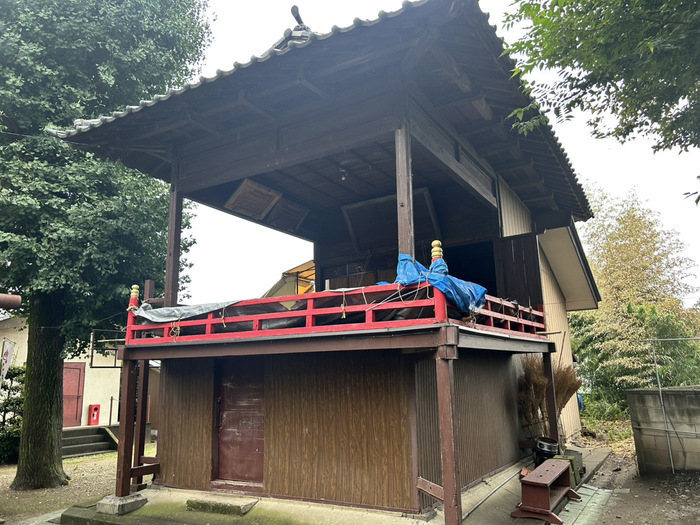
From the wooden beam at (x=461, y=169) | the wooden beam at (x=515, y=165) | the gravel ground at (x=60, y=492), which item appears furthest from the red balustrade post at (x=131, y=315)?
the wooden beam at (x=515, y=165)

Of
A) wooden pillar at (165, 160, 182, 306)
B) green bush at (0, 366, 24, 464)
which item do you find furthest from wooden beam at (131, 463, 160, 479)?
green bush at (0, 366, 24, 464)

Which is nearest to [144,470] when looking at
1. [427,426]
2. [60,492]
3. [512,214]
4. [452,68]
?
[60,492]

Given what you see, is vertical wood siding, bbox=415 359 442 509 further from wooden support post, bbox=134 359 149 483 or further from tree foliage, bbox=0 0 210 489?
tree foliage, bbox=0 0 210 489

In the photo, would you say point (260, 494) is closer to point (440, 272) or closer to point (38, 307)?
point (440, 272)

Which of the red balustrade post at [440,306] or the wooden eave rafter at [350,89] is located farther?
the wooden eave rafter at [350,89]

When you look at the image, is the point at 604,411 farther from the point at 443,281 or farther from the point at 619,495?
the point at 443,281

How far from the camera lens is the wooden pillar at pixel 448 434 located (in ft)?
16.2

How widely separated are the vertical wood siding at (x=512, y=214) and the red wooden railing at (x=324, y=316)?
3.02 metres

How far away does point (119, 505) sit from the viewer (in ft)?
22.8

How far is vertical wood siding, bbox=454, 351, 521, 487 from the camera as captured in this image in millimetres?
7533

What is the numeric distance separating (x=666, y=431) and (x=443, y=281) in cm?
677

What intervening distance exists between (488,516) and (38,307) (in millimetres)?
9291

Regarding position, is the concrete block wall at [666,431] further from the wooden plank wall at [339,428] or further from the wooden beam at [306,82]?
the wooden beam at [306,82]

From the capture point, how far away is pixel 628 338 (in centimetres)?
1800
